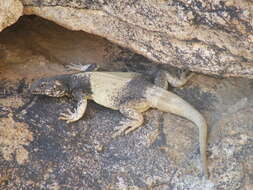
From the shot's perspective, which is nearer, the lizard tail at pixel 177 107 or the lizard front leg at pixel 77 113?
the lizard tail at pixel 177 107

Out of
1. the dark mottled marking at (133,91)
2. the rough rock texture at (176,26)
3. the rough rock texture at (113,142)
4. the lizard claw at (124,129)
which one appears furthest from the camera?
the dark mottled marking at (133,91)

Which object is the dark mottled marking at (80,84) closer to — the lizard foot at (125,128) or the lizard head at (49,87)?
the lizard head at (49,87)

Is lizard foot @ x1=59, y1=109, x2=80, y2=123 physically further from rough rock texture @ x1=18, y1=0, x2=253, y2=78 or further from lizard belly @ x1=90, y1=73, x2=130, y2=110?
rough rock texture @ x1=18, y1=0, x2=253, y2=78

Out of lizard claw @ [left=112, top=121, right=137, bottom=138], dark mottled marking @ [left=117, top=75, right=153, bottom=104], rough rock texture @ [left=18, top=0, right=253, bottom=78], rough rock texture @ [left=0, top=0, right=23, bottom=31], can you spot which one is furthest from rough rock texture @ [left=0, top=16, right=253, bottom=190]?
rough rock texture @ [left=0, top=0, right=23, bottom=31]

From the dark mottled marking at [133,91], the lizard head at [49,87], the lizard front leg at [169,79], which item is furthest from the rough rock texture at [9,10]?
the lizard front leg at [169,79]

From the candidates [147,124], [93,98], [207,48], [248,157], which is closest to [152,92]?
[147,124]

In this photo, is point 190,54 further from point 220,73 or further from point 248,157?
point 248,157
